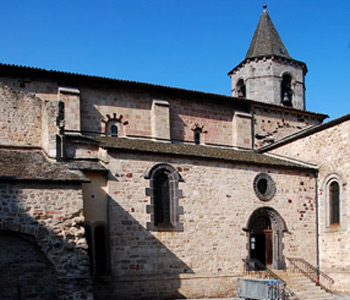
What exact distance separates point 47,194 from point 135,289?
4795mm

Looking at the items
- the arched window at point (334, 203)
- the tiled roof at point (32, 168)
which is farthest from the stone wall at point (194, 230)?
the tiled roof at point (32, 168)

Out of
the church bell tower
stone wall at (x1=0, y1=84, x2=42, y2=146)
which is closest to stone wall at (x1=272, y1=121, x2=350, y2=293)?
the church bell tower

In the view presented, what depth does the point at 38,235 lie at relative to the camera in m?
11.7

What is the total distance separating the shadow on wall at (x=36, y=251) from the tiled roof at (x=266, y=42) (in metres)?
17.8

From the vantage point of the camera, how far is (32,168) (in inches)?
512

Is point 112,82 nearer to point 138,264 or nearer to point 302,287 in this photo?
point 138,264

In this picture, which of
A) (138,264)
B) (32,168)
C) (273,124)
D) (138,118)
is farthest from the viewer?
(273,124)

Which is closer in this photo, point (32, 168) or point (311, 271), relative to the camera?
point (32, 168)

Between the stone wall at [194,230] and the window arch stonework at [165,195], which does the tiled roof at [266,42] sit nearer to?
the stone wall at [194,230]

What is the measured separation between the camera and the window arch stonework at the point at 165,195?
1592 cm

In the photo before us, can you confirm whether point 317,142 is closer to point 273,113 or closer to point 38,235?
point 273,113

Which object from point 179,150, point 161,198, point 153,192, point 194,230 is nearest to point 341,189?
point 194,230

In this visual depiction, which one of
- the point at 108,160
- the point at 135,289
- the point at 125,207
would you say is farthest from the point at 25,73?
the point at 135,289

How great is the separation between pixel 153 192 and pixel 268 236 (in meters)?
5.80
